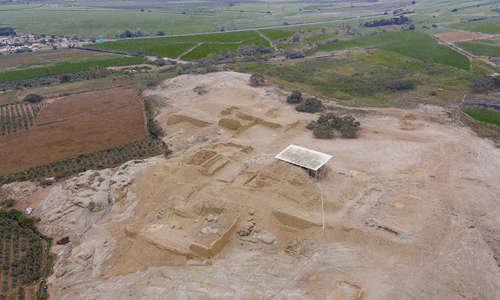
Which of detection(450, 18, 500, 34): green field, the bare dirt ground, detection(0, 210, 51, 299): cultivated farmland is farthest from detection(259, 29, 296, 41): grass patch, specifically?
detection(0, 210, 51, 299): cultivated farmland

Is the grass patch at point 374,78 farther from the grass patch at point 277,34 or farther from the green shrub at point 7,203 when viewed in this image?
the green shrub at point 7,203

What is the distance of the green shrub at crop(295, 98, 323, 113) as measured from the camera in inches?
1481

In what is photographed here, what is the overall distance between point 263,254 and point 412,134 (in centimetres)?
2246

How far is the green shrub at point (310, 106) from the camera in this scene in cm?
3762

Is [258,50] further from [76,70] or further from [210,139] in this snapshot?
[210,139]

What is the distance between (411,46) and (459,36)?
18905mm

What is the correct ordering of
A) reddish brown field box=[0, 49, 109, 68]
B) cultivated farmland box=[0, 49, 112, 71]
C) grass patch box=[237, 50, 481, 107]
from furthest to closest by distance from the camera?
reddish brown field box=[0, 49, 109, 68] → cultivated farmland box=[0, 49, 112, 71] → grass patch box=[237, 50, 481, 107]

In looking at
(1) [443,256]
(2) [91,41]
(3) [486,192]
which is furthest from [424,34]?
(2) [91,41]

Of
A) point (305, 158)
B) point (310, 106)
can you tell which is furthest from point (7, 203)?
point (310, 106)

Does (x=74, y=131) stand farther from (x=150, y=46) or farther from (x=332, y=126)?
(x=150, y=46)

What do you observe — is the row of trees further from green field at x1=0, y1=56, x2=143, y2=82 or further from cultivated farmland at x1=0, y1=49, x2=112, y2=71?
cultivated farmland at x1=0, y1=49, x2=112, y2=71

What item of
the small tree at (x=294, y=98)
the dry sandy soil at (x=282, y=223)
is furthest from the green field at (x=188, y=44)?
the dry sandy soil at (x=282, y=223)

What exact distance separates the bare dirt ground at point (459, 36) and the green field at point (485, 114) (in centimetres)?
4669

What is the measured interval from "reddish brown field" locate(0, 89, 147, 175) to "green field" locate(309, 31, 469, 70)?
45.9 meters
